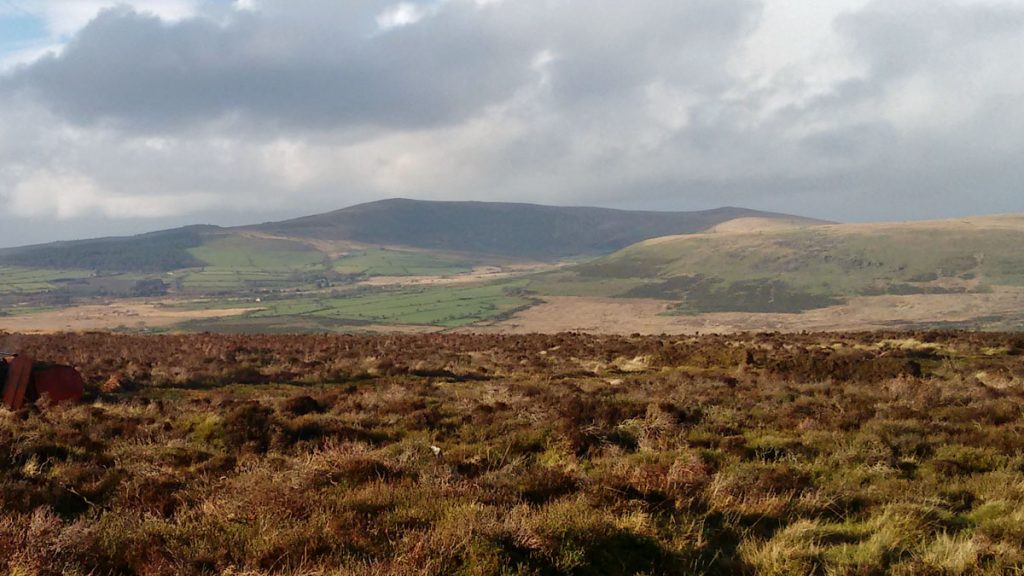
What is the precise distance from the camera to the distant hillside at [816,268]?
95.1 metres

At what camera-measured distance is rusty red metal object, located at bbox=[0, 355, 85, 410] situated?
1420cm

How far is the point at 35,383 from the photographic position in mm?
14961

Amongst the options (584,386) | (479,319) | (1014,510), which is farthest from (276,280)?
(1014,510)

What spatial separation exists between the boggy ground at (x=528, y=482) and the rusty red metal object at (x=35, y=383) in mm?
833

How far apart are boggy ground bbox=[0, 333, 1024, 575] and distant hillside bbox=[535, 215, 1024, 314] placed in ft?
255

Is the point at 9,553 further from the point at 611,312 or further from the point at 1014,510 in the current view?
the point at 611,312

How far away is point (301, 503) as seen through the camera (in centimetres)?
634

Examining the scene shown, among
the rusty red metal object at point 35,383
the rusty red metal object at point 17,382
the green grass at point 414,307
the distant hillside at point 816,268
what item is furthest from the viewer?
the distant hillside at point 816,268

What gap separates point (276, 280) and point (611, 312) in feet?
429

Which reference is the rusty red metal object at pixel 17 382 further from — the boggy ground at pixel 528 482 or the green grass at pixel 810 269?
the green grass at pixel 810 269

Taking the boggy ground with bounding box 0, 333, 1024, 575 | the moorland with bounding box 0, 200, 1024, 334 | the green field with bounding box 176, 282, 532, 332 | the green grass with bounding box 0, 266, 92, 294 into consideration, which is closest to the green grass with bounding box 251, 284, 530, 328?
the green field with bounding box 176, 282, 532, 332

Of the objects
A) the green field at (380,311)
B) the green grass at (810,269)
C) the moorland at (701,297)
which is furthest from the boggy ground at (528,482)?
the green grass at (810,269)

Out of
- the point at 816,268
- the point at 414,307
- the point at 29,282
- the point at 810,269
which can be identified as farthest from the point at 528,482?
the point at 29,282

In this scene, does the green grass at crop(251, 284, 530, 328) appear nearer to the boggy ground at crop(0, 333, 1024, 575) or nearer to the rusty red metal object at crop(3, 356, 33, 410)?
the rusty red metal object at crop(3, 356, 33, 410)
